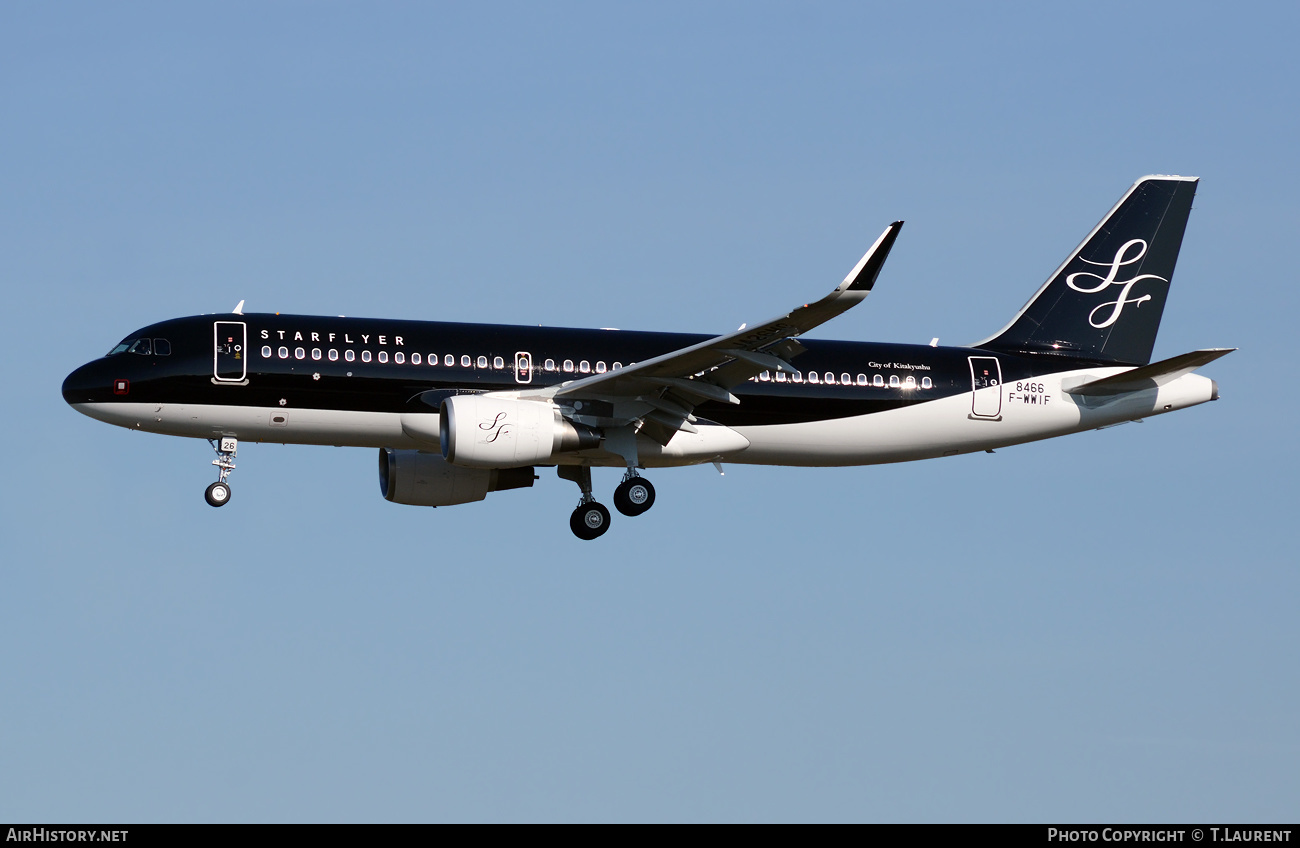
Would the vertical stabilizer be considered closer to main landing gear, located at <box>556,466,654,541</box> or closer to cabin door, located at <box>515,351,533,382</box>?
main landing gear, located at <box>556,466,654,541</box>

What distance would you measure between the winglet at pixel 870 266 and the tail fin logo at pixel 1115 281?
591 inches

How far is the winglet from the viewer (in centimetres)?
3222

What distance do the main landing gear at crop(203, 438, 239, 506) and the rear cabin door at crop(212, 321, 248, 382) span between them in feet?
5.50

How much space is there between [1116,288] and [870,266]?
16226 mm

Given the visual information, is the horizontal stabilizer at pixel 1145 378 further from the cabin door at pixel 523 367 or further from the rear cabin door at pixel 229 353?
the rear cabin door at pixel 229 353

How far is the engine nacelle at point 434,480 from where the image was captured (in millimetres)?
43281

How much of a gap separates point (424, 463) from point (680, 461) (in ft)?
22.2

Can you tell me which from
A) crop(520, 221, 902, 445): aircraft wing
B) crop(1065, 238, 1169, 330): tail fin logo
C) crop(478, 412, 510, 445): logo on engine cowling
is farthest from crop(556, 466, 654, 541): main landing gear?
crop(1065, 238, 1169, 330): tail fin logo

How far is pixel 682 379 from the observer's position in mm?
38688

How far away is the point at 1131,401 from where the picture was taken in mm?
43469

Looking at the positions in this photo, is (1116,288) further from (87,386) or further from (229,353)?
(87,386)

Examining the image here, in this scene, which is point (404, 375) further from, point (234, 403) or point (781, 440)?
point (781, 440)
